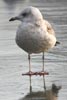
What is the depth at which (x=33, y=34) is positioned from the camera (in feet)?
A: 31.8

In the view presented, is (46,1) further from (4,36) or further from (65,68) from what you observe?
(65,68)

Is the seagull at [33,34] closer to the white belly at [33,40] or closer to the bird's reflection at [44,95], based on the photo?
the white belly at [33,40]

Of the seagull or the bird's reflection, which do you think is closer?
the bird's reflection

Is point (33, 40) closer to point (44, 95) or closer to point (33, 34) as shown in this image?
point (33, 34)

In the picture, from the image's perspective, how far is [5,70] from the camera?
9844mm

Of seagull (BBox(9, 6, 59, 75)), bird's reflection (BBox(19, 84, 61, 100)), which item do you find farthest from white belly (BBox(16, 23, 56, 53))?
bird's reflection (BBox(19, 84, 61, 100))

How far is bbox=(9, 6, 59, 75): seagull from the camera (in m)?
9.71

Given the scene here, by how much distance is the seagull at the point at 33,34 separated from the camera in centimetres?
971

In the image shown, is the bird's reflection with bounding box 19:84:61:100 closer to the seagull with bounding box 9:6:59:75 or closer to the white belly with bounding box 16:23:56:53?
the seagull with bounding box 9:6:59:75

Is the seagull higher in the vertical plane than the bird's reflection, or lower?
higher

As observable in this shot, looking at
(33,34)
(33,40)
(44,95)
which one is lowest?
(44,95)

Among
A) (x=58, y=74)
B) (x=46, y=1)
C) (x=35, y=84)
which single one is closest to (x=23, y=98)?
(x=35, y=84)

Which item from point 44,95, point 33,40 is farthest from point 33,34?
Answer: point 44,95

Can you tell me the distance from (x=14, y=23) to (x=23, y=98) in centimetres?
861
